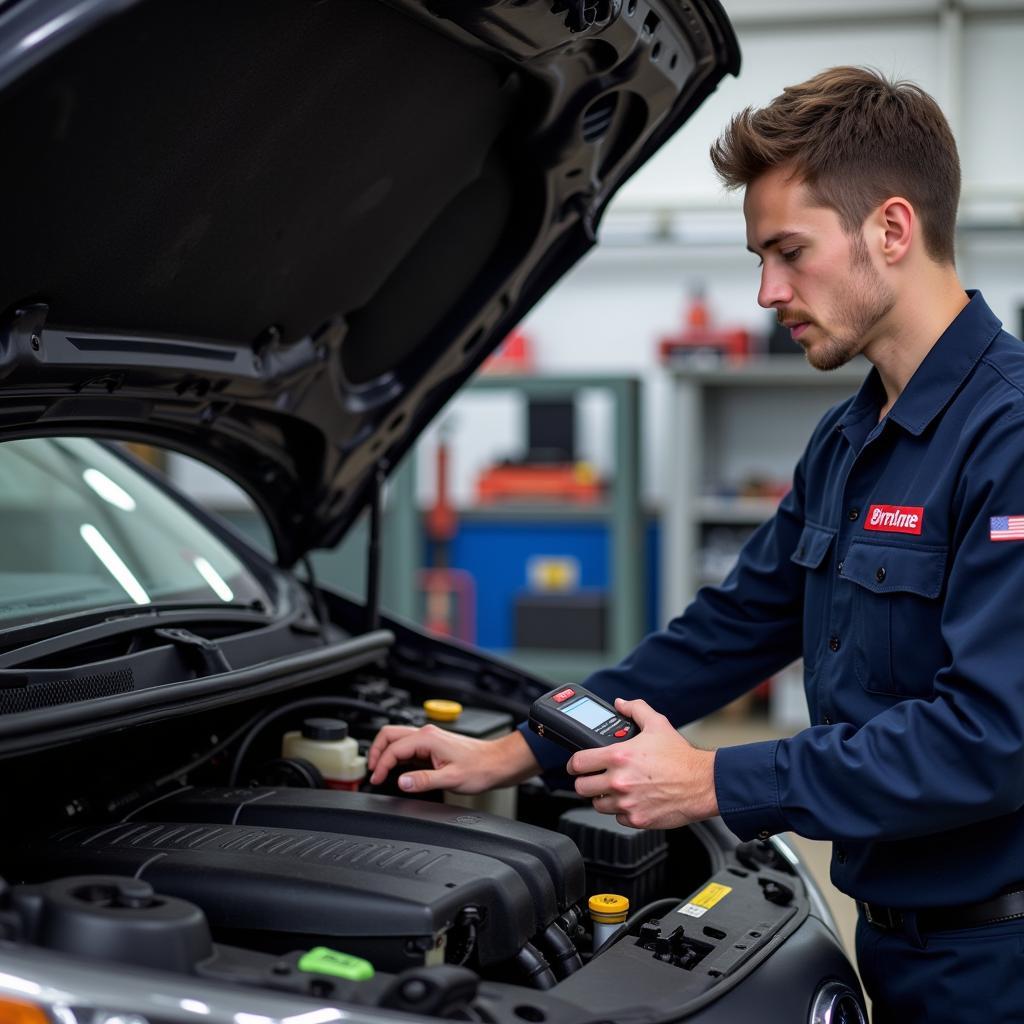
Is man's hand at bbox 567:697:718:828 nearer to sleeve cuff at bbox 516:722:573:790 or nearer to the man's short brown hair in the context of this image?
sleeve cuff at bbox 516:722:573:790

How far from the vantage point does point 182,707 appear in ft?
4.57

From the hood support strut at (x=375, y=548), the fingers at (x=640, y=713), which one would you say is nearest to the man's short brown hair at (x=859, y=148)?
the fingers at (x=640, y=713)

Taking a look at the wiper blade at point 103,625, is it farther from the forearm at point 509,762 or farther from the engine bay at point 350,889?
the forearm at point 509,762

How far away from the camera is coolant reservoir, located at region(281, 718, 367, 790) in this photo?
162cm

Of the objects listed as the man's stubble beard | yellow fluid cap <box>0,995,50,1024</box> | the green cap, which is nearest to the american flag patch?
the man's stubble beard

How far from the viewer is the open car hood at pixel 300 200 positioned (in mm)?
1172

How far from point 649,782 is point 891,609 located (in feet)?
1.12

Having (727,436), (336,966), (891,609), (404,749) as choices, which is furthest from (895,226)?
(727,436)

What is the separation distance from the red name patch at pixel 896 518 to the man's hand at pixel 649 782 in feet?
1.10

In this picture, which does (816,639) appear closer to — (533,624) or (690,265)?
(533,624)

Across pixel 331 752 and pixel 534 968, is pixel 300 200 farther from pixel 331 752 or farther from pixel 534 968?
pixel 534 968

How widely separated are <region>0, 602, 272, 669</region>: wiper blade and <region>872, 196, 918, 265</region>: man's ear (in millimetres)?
1014

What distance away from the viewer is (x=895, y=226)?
55.1 inches

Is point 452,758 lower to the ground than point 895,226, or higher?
lower
